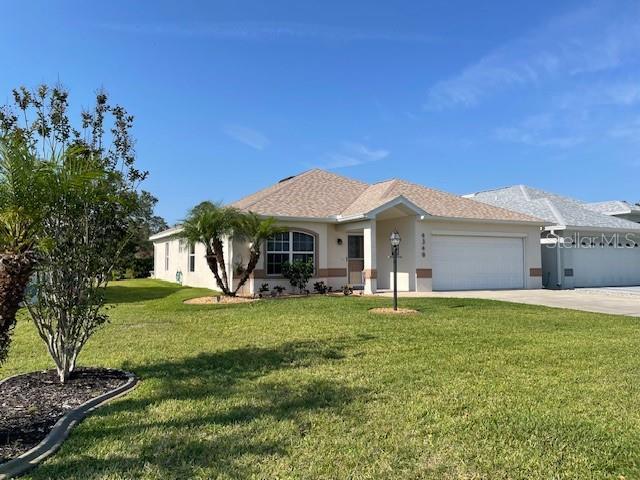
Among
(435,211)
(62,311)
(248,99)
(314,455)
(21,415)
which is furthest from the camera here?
(435,211)

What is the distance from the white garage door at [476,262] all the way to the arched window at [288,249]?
5.51 m

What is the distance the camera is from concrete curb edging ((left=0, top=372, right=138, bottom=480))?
3.52 m

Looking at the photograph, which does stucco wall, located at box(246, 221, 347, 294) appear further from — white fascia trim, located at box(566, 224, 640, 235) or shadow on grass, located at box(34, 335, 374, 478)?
white fascia trim, located at box(566, 224, 640, 235)

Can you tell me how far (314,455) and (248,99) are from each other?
665 inches

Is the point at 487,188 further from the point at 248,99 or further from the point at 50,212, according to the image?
the point at 50,212

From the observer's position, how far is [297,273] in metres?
18.3

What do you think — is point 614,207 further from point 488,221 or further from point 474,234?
point 474,234

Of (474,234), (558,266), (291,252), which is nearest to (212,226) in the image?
(291,252)

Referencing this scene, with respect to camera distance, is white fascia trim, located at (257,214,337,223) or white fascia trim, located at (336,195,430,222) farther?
white fascia trim, located at (257,214,337,223)

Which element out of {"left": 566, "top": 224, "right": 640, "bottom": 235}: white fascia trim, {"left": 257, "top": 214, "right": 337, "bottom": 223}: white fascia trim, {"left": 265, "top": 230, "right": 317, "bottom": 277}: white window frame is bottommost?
{"left": 265, "top": 230, "right": 317, "bottom": 277}: white window frame

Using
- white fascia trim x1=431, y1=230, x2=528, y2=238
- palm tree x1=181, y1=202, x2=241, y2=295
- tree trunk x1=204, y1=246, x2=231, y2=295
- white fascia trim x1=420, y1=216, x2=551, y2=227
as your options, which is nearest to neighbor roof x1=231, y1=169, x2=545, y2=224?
white fascia trim x1=420, y1=216, x2=551, y2=227

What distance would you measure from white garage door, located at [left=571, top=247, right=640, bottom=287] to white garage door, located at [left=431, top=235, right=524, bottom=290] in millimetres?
3486

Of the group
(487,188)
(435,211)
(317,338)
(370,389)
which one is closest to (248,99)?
(435,211)

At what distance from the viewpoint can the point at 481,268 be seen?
68.7 ft
